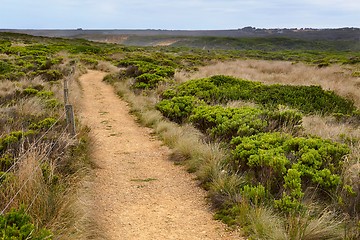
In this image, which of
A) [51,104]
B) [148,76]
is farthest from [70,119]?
[148,76]

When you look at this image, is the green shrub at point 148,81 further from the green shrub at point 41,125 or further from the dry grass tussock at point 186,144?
the green shrub at point 41,125

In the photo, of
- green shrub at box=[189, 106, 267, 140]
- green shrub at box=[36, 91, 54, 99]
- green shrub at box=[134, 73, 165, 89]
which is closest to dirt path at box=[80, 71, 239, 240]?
green shrub at box=[189, 106, 267, 140]

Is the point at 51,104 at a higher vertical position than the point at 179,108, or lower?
higher

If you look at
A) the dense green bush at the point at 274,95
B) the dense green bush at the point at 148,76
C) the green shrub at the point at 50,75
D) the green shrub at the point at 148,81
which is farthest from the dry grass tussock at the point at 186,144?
the green shrub at the point at 50,75

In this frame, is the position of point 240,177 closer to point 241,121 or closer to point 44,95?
point 241,121

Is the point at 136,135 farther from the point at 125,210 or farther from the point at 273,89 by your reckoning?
the point at 273,89

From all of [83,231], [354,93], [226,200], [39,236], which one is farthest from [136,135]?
[354,93]

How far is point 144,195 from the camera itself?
223 inches

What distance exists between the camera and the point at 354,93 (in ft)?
45.4

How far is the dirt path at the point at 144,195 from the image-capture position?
4586mm

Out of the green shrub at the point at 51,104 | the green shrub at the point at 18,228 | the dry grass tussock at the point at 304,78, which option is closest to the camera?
the green shrub at the point at 18,228

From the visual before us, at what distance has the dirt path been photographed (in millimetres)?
4586

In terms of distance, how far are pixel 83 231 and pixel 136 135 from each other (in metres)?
5.34

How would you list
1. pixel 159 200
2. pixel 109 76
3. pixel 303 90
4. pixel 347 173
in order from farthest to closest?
pixel 109 76
pixel 303 90
pixel 159 200
pixel 347 173
